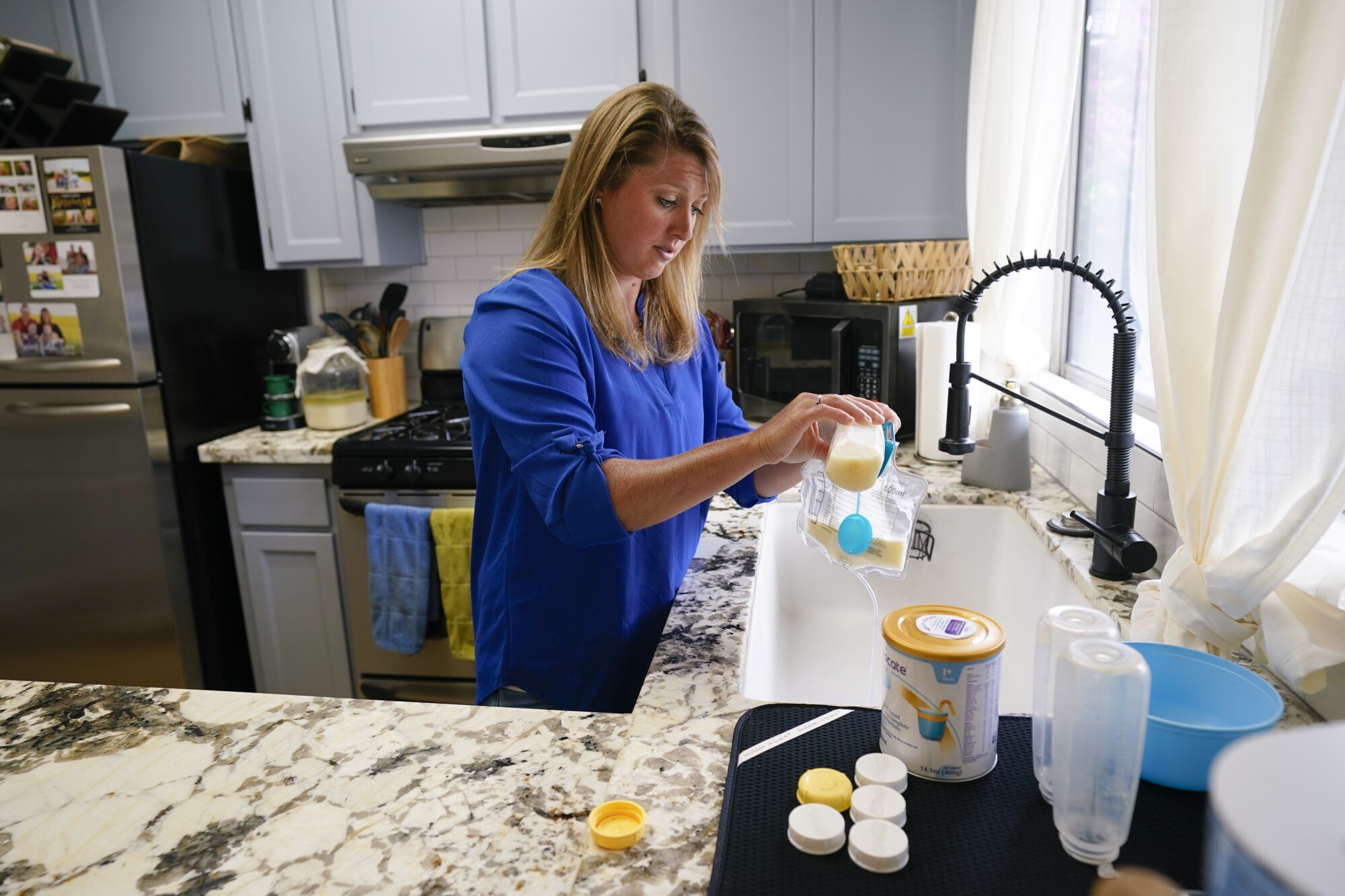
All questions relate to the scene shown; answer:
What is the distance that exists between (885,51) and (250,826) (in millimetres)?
2511

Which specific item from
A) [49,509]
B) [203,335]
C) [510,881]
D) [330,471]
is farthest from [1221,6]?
[49,509]

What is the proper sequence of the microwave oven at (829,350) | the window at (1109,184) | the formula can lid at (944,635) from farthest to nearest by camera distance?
the microwave oven at (829,350)
the window at (1109,184)
the formula can lid at (944,635)

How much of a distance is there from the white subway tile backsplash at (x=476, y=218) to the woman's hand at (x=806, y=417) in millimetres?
2265

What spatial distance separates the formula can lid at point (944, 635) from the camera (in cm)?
68

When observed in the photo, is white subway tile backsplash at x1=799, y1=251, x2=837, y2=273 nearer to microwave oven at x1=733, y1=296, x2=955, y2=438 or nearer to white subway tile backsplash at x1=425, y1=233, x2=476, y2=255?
microwave oven at x1=733, y1=296, x2=955, y2=438

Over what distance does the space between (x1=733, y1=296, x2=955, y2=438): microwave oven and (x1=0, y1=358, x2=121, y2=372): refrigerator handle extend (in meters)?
1.76

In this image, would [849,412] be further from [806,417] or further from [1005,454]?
[1005,454]

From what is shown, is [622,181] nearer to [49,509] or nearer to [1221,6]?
[1221,6]

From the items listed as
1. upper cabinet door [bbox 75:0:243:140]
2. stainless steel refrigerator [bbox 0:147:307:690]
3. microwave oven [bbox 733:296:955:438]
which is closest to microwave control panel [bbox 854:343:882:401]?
microwave oven [bbox 733:296:955:438]

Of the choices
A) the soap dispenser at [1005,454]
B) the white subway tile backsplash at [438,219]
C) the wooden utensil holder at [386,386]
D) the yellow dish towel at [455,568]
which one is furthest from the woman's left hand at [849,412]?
the white subway tile backsplash at [438,219]

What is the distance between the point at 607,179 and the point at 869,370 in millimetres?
1125

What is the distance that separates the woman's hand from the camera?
1.01 meters

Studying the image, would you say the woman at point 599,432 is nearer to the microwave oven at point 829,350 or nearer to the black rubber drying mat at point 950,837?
the black rubber drying mat at point 950,837

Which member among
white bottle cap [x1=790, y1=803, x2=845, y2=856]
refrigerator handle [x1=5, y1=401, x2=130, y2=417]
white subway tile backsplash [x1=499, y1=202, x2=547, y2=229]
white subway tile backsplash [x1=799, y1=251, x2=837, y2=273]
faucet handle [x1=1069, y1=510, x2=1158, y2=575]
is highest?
white subway tile backsplash [x1=499, y1=202, x2=547, y2=229]
